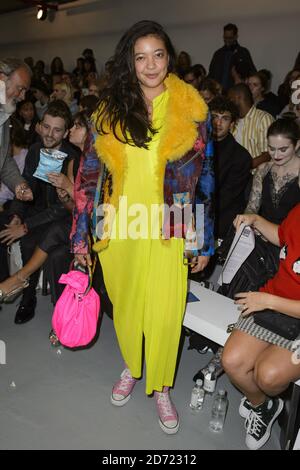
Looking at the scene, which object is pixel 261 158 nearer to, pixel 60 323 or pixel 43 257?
pixel 43 257

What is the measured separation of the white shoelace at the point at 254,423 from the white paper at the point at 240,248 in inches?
26.0

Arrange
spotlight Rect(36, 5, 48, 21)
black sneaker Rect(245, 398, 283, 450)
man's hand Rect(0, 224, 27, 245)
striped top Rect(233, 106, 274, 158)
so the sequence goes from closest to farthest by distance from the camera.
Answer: black sneaker Rect(245, 398, 283, 450) < man's hand Rect(0, 224, 27, 245) < striped top Rect(233, 106, 274, 158) < spotlight Rect(36, 5, 48, 21)

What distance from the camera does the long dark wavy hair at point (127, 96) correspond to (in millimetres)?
1686

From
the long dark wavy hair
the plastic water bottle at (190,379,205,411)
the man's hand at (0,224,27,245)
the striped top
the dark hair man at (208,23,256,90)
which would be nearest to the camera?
the long dark wavy hair

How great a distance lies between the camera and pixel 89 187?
1852 millimetres

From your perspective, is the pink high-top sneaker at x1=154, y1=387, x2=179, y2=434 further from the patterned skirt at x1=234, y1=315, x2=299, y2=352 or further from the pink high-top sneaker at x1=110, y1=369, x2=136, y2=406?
the patterned skirt at x1=234, y1=315, x2=299, y2=352

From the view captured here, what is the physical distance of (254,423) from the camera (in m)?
1.94

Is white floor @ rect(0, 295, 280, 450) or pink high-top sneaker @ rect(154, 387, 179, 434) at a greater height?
pink high-top sneaker @ rect(154, 387, 179, 434)

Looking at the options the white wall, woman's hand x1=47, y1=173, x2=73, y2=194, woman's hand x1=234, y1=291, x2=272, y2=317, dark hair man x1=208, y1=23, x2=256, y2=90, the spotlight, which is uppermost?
the spotlight

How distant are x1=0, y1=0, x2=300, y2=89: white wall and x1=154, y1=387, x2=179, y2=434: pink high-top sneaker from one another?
18.7 feet

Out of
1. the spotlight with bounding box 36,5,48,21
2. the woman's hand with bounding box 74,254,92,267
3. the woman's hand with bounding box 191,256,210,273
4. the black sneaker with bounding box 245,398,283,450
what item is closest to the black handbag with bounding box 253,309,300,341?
the woman's hand with bounding box 191,256,210,273

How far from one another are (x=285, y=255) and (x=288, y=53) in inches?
216

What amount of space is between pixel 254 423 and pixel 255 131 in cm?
248

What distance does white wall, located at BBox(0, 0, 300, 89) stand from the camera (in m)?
6.36
